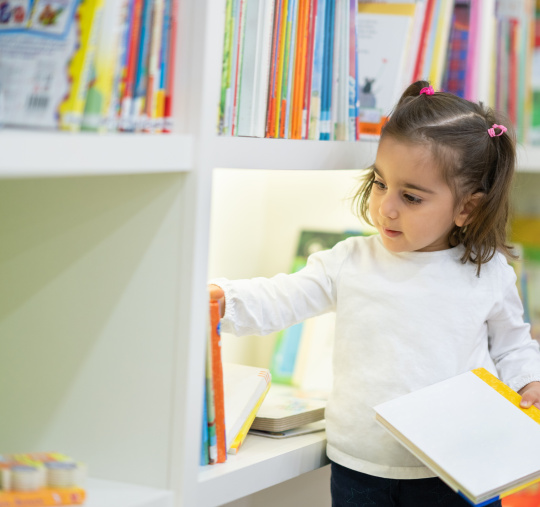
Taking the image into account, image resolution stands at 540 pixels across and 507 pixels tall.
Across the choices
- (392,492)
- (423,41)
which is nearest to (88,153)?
(392,492)

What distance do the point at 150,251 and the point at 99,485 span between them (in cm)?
27

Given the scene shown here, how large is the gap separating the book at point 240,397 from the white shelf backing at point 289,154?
328mm

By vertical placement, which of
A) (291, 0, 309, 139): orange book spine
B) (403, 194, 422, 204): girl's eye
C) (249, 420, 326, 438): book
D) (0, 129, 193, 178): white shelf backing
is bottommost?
(249, 420, 326, 438): book

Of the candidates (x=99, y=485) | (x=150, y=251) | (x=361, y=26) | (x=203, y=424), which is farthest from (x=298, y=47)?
(x=99, y=485)

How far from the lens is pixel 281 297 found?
109 centimetres

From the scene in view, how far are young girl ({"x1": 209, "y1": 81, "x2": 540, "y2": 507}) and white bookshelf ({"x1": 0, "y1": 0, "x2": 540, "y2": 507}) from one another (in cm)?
17

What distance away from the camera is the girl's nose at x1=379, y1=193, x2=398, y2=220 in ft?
3.53

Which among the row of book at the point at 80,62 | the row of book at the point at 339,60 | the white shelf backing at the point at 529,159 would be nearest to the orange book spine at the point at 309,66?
the row of book at the point at 339,60

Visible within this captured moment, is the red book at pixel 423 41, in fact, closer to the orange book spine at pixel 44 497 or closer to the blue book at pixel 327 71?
the blue book at pixel 327 71


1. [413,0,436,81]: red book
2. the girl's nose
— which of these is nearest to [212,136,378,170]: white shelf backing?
the girl's nose

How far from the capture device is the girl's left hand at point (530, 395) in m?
1.06

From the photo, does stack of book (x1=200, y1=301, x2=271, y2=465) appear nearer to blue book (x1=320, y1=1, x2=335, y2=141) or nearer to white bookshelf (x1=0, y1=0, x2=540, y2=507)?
white bookshelf (x1=0, y1=0, x2=540, y2=507)

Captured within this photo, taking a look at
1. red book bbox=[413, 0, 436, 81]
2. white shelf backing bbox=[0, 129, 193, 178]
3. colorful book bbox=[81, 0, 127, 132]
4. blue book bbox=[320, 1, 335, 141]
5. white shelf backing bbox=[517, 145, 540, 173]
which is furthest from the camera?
white shelf backing bbox=[517, 145, 540, 173]

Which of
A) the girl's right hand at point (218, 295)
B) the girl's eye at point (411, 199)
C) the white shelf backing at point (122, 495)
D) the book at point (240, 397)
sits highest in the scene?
the girl's eye at point (411, 199)
